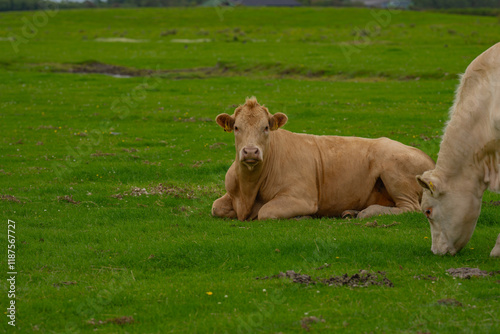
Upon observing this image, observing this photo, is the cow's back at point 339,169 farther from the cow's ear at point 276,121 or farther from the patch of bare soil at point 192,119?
the patch of bare soil at point 192,119

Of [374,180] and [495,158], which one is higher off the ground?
[495,158]

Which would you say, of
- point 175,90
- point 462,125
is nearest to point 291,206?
point 462,125

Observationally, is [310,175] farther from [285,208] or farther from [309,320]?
[309,320]

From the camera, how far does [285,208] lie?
12.1 meters

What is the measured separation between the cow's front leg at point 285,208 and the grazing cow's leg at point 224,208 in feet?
2.46

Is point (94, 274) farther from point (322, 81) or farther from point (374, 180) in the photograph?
point (322, 81)

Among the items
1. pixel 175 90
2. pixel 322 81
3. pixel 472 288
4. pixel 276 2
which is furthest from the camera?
pixel 276 2

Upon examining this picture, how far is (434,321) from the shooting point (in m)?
6.70

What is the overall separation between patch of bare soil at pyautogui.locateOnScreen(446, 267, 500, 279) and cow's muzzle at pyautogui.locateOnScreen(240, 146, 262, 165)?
4282 millimetres

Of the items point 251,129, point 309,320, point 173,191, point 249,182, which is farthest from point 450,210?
point 173,191

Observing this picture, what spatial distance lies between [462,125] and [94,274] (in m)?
5.95

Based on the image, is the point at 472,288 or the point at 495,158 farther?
the point at 495,158

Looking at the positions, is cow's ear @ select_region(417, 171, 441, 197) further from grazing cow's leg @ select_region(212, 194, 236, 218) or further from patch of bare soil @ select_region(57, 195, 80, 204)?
patch of bare soil @ select_region(57, 195, 80, 204)

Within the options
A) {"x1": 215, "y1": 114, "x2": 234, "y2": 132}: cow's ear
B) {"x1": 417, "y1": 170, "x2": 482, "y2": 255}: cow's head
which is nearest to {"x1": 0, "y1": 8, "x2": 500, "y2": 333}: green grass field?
{"x1": 417, "y1": 170, "x2": 482, "y2": 255}: cow's head
